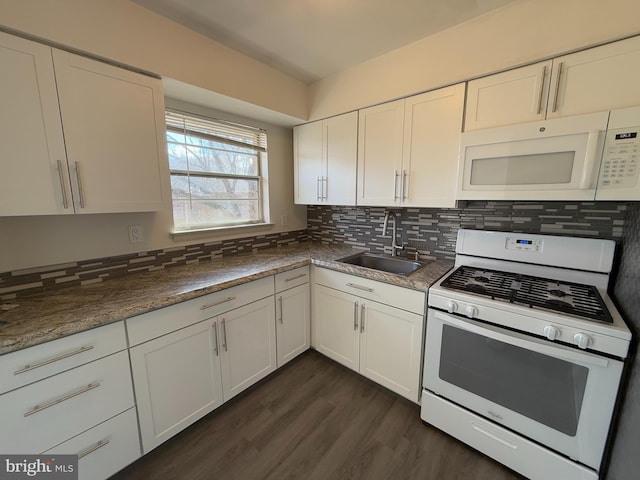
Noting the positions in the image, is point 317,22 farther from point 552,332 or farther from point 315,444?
point 315,444

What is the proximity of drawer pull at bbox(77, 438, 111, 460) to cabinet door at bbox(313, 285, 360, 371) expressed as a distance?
145cm

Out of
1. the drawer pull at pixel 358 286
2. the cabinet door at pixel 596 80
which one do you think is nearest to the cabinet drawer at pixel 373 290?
the drawer pull at pixel 358 286

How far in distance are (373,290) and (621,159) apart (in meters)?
1.41

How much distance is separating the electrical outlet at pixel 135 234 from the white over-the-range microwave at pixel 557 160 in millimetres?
2173

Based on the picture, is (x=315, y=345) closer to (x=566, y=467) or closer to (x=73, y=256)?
(x=566, y=467)

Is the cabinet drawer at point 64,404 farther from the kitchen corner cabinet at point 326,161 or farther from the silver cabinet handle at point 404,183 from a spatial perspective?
the silver cabinet handle at point 404,183

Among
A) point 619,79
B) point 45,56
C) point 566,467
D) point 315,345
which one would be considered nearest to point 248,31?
point 45,56

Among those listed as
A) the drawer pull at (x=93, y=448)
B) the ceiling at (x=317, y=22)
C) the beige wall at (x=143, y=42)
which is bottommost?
the drawer pull at (x=93, y=448)

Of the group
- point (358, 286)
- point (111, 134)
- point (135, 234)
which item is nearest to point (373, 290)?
point (358, 286)

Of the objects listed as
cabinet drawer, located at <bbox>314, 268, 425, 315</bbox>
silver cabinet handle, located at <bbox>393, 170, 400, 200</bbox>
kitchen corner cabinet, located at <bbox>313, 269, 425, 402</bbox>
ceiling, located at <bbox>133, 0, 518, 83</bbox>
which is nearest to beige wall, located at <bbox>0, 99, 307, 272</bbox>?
ceiling, located at <bbox>133, 0, 518, 83</bbox>

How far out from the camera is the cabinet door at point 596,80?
3.78ft

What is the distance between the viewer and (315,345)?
2.31m

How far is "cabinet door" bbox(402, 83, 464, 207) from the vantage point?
5.39ft

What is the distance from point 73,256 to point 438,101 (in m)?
2.49
